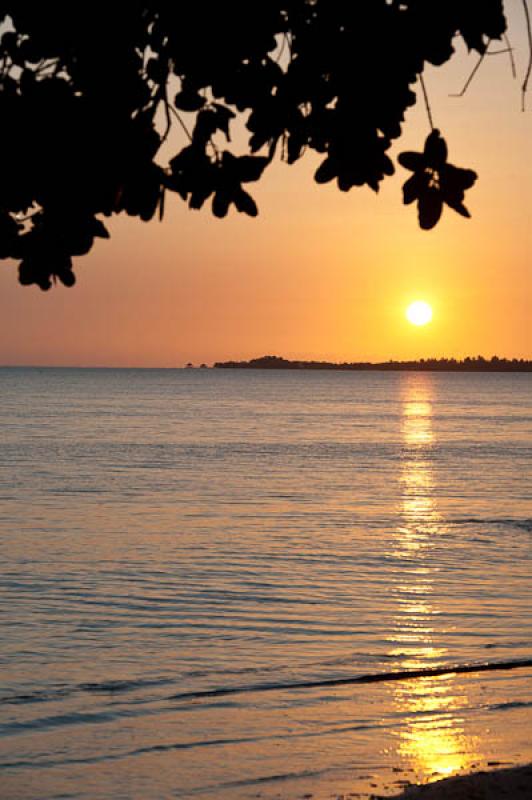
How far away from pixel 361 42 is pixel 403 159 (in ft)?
1.61

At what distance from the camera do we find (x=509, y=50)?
4.85 m

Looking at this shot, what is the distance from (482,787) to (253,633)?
7276 mm

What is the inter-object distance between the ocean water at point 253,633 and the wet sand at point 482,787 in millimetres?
783

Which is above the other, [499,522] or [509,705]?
[509,705]

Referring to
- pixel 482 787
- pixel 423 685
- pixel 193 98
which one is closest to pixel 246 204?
pixel 193 98

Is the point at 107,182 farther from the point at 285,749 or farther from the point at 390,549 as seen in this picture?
the point at 390,549

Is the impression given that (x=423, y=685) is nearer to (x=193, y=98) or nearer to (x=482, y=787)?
(x=482, y=787)

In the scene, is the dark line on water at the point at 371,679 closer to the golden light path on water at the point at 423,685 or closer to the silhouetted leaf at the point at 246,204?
the golden light path on water at the point at 423,685

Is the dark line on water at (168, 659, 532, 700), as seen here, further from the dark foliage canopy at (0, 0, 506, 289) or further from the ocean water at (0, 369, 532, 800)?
the dark foliage canopy at (0, 0, 506, 289)

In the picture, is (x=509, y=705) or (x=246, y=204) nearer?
(x=246, y=204)

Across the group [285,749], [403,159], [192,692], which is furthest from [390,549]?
[403,159]

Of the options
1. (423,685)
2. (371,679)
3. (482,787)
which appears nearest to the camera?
(482,787)

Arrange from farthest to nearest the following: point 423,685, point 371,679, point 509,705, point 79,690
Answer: point 371,679, point 423,685, point 79,690, point 509,705

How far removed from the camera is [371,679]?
1344cm
